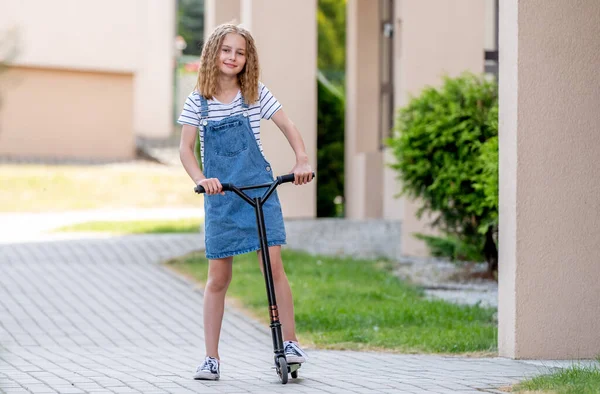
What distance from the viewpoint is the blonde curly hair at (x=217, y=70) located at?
220 inches

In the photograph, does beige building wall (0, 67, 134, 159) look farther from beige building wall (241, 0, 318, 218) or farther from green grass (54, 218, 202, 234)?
beige building wall (241, 0, 318, 218)

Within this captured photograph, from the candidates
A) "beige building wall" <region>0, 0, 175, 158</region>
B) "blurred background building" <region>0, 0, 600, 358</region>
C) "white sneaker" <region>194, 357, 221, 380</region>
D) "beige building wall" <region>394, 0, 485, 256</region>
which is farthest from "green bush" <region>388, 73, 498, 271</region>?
"beige building wall" <region>0, 0, 175, 158</region>

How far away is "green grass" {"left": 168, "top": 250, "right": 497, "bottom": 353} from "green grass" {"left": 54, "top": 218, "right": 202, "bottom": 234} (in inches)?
158

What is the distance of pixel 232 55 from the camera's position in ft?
18.2

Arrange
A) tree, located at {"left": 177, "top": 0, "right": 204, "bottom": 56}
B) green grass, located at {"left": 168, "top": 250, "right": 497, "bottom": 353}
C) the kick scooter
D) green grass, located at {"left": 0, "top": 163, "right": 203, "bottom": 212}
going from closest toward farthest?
the kick scooter, green grass, located at {"left": 168, "top": 250, "right": 497, "bottom": 353}, green grass, located at {"left": 0, "top": 163, "right": 203, "bottom": 212}, tree, located at {"left": 177, "top": 0, "right": 204, "bottom": 56}

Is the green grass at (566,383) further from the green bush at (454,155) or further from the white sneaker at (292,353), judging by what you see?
the green bush at (454,155)

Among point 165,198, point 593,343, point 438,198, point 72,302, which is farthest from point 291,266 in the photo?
point 165,198

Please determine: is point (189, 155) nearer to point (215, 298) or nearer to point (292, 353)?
point (215, 298)

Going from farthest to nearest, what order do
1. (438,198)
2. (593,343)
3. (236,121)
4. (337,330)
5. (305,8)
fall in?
(305,8) < (438,198) < (337,330) < (593,343) < (236,121)

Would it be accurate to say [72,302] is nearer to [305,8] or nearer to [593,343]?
[593,343]

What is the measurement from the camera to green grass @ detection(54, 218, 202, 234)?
1535 cm

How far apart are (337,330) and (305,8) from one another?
644 centimetres

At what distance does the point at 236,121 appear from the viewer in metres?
5.57

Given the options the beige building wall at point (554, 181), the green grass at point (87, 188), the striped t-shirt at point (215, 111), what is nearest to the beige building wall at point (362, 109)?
the green grass at point (87, 188)
